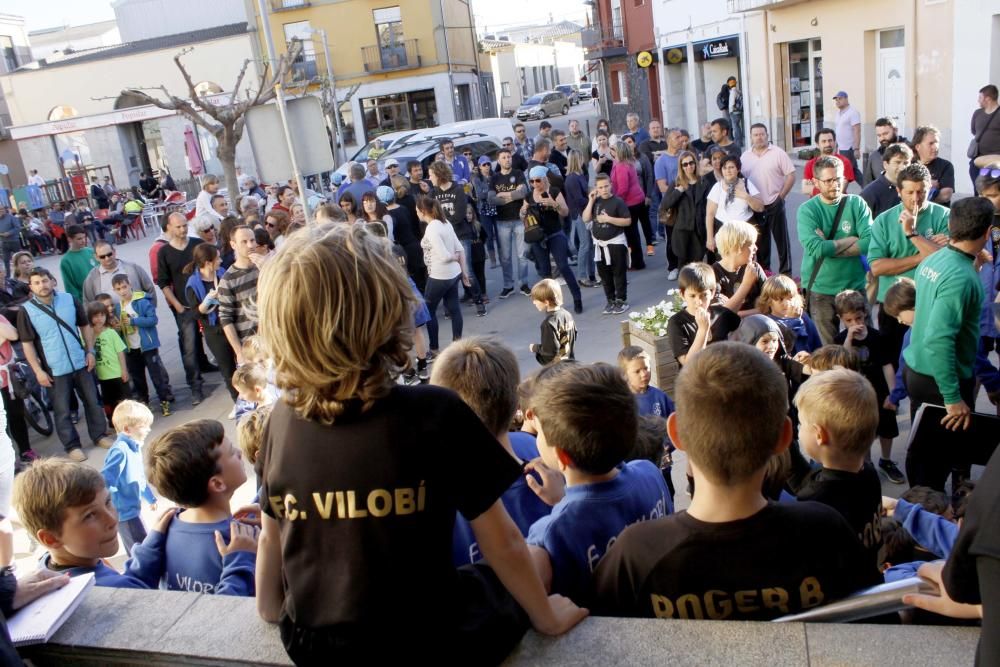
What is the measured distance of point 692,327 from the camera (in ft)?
17.4

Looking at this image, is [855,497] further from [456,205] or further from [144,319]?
[456,205]

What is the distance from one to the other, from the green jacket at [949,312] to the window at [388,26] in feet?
124

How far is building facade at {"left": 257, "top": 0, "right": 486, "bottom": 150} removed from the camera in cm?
3788

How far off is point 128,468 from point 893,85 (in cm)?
1653

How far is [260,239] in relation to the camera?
7.52 meters

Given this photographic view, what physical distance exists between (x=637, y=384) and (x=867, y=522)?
6.17 feet

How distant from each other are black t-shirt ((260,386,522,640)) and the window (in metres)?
39.6

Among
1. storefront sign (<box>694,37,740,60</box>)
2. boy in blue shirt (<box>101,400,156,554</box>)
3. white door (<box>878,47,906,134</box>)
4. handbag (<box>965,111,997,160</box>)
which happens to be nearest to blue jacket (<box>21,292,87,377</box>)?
boy in blue shirt (<box>101,400,156,554</box>)

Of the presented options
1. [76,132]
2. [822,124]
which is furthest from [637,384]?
[76,132]

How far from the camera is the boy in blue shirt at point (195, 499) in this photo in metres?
2.73

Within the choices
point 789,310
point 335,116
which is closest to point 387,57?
point 335,116

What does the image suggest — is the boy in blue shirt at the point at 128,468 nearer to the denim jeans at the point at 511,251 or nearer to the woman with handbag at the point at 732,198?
the woman with handbag at the point at 732,198

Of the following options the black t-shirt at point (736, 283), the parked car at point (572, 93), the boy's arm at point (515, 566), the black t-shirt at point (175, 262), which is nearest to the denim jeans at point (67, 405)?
the black t-shirt at point (175, 262)

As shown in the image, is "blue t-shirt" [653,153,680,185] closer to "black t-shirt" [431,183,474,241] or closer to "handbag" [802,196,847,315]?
"black t-shirt" [431,183,474,241]
